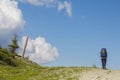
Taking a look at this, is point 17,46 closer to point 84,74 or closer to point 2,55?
point 2,55

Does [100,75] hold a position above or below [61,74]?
below

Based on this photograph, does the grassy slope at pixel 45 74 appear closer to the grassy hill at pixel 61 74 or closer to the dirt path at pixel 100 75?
the grassy hill at pixel 61 74

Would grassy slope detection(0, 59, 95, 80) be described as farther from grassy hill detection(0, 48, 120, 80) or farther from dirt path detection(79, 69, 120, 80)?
dirt path detection(79, 69, 120, 80)

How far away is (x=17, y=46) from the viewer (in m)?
69.6

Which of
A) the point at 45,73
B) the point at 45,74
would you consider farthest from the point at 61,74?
the point at 45,73

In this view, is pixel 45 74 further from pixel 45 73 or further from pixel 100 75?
pixel 100 75

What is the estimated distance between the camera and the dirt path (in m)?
28.9

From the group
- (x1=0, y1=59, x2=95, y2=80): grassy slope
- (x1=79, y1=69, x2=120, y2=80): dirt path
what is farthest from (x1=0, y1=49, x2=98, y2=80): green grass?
(x1=79, y1=69, x2=120, y2=80): dirt path

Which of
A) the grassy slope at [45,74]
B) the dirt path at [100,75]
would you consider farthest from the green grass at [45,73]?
the dirt path at [100,75]

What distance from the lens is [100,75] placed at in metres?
29.7

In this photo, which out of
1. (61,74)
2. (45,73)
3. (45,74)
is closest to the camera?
(61,74)

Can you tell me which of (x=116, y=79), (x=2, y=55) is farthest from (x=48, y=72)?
(x=2, y=55)

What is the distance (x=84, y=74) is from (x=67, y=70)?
261cm

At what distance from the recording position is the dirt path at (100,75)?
28.9 meters
